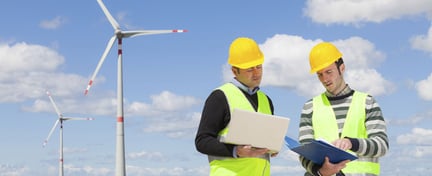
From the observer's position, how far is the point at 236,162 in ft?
24.3

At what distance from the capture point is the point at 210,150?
7.27 meters

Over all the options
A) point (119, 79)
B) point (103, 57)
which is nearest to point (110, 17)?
point (103, 57)

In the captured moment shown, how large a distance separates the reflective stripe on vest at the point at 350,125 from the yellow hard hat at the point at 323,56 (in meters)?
0.50

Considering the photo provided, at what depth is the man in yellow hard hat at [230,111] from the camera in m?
7.30

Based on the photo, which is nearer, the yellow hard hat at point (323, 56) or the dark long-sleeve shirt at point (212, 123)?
the dark long-sleeve shirt at point (212, 123)

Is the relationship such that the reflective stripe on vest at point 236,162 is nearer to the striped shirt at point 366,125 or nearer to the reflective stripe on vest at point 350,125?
the striped shirt at point 366,125

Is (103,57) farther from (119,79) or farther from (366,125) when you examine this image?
(366,125)

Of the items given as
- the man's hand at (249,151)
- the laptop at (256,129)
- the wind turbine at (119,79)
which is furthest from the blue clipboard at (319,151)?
the wind turbine at (119,79)

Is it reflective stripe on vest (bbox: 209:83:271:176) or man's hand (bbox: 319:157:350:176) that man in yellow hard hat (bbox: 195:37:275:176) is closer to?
reflective stripe on vest (bbox: 209:83:271:176)

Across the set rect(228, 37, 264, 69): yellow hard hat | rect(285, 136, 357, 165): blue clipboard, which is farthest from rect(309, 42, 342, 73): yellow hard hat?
rect(285, 136, 357, 165): blue clipboard

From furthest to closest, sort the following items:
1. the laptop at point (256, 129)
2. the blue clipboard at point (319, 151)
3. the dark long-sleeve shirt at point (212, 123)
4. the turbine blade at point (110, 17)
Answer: the turbine blade at point (110, 17), the dark long-sleeve shirt at point (212, 123), the blue clipboard at point (319, 151), the laptop at point (256, 129)

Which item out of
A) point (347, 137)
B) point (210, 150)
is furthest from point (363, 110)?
point (210, 150)

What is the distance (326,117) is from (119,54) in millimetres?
22973

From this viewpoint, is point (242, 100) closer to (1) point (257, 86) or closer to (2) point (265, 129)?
(1) point (257, 86)
